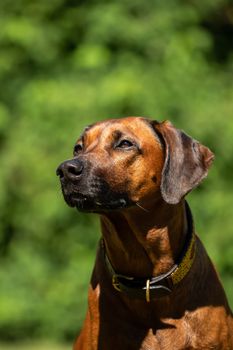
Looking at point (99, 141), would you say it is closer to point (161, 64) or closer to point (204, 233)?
point (204, 233)

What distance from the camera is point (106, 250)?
523 cm

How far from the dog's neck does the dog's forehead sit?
40 centimetres

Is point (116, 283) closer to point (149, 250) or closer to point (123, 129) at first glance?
point (149, 250)

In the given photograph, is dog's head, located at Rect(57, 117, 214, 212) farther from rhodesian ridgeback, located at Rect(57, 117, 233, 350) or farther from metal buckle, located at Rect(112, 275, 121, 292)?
metal buckle, located at Rect(112, 275, 121, 292)

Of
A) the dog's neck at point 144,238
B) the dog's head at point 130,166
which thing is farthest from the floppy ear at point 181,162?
the dog's neck at point 144,238

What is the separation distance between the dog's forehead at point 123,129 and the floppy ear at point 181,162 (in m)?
0.08

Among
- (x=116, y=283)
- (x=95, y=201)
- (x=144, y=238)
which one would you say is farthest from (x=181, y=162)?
(x=116, y=283)

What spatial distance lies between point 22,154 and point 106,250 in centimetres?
545

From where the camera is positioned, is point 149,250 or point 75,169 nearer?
point 75,169

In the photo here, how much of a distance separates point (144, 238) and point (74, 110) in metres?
5.37

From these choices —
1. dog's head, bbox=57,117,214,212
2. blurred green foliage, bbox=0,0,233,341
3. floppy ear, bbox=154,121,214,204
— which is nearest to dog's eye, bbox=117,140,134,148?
dog's head, bbox=57,117,214,212

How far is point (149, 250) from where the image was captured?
5.15 metres

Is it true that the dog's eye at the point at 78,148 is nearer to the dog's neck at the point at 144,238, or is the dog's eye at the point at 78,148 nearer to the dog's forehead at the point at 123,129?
the dog's forehead at the point at 123,129

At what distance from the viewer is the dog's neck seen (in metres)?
5.14
